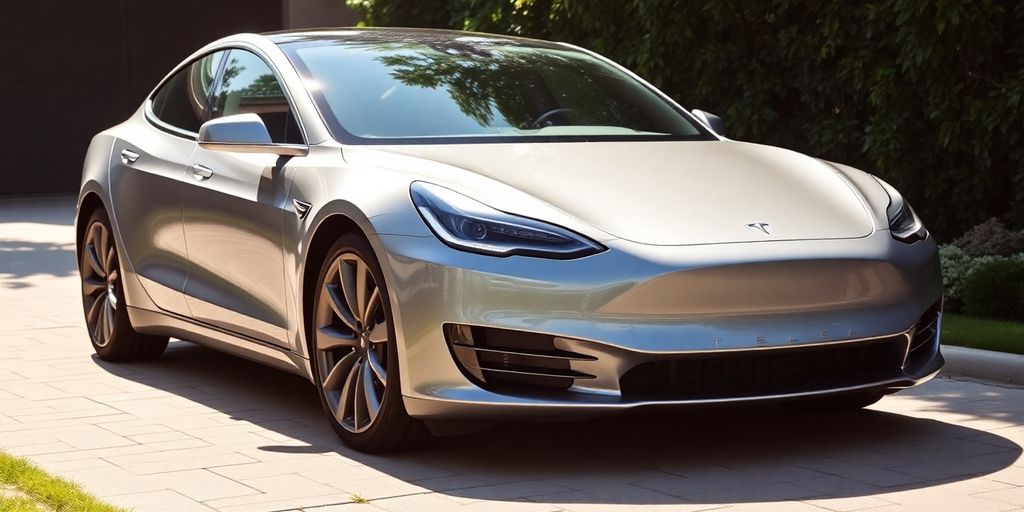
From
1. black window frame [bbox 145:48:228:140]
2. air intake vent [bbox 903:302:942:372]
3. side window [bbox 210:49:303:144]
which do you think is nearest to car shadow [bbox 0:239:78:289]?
black window frame [bbox 145:48:228:140]

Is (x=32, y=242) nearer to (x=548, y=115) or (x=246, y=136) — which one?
(x=246, y=136)

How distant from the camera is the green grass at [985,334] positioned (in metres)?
7.83

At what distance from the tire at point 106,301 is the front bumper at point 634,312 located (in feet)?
→ 9.48

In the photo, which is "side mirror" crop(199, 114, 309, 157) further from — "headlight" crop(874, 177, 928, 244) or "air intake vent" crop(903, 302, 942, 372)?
"air intake vent" crop(903, 302, 942, 372)

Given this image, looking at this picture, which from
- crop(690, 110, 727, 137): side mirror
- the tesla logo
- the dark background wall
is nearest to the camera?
the tesla logo

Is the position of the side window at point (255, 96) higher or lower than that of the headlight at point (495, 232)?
higher

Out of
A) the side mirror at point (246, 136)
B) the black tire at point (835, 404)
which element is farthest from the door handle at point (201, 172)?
the black tire at point (835, 404)

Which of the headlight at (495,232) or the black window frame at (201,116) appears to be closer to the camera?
the headlight at (495,232)

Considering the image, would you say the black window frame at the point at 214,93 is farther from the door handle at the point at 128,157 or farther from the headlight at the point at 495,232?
the headlight at the point at 495,232

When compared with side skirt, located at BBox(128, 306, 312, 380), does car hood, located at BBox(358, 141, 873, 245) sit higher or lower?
higher

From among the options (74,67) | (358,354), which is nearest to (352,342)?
(358,354)

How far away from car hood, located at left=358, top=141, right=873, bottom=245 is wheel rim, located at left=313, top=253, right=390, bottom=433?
522 millimetres

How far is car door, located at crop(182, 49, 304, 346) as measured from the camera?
6.48m

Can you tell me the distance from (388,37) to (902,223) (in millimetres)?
2470
